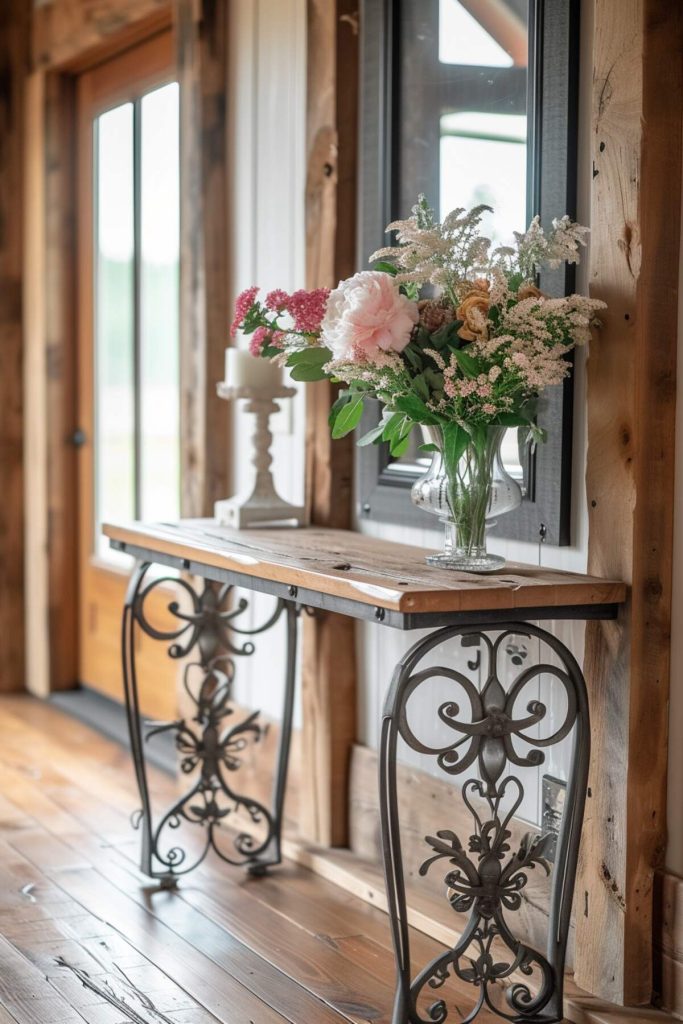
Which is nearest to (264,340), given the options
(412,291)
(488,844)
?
(412,291)

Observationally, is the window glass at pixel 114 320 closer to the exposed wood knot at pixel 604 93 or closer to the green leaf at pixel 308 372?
the green leaf at pixel 308 372

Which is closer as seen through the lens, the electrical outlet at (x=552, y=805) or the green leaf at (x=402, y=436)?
the green leaf at (x=402, y=436)

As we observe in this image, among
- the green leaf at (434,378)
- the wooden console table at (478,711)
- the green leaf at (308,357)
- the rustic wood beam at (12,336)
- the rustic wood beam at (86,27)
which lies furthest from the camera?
the rustic wood beam at (12,336)

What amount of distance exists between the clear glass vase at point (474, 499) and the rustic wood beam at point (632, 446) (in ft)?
0.52

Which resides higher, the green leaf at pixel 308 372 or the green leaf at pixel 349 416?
the green leaf at pixel 308 372

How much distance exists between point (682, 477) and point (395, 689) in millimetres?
607

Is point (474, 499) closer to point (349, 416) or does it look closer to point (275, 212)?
point (349, 416)

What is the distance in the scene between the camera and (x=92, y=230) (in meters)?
4.72

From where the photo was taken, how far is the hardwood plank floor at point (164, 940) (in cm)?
235

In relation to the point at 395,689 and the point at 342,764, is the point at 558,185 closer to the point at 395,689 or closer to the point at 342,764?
the point at 395,689

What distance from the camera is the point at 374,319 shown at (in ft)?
7.28

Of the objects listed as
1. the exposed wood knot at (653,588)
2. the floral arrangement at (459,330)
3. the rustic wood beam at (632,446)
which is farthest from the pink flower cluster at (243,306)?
the exposed wood knot at (653,588)

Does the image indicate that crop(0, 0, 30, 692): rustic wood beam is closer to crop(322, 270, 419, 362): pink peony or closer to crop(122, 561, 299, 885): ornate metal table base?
crop(122, 561, 299, 885): ornate metal table base

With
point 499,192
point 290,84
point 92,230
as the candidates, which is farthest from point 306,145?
point 92,230
